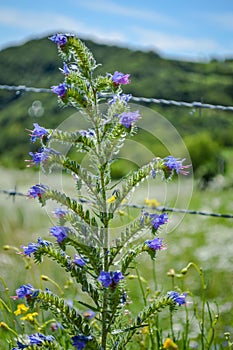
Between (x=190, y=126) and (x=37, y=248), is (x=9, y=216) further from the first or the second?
(x=190, y=126)

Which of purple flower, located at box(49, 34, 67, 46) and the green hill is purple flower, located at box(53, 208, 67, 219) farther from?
the green hill

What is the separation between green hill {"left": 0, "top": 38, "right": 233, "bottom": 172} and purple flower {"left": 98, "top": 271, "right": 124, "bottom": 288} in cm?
5237

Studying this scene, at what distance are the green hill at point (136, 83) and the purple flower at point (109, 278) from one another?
52.4 meters

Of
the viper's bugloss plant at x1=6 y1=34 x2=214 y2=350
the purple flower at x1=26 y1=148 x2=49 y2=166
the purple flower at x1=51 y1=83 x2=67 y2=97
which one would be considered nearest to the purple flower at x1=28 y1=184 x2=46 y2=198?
the viper's bugloss plant at x1=6 y1=34 x2=214 y2=350

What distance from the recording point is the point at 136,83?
282ft

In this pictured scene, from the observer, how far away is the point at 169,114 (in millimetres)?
75250

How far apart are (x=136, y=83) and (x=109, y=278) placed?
84842mm

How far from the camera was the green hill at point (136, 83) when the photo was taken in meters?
68.8

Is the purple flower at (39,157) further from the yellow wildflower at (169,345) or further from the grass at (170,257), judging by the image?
the yellow wildflower at (169,345)

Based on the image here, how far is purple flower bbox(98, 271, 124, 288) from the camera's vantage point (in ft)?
7.88

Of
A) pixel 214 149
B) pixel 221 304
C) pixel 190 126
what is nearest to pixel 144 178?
pixel 221 304

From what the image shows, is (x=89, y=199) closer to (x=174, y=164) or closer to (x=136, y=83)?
(x=174, y=164)

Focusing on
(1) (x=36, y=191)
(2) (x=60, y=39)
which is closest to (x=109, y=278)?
(1) (x=36, y=191)

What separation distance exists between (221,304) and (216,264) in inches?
85.8
